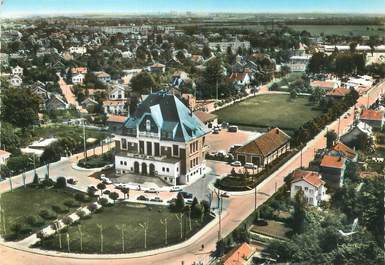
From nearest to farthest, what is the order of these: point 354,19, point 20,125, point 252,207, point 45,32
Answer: point 252,207 → point 354,19 → point 20,125 → point 45,32

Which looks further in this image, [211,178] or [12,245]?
[211,178]

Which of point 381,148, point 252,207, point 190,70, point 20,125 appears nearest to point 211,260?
point 252,207

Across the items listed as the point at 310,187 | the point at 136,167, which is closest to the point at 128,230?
the point at 136,167

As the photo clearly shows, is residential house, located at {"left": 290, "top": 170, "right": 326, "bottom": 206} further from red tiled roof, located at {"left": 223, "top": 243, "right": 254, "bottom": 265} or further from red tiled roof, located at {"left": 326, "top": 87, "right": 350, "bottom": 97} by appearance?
red tiled roof, located at {"left": 326, "top": 87, "right": 350, "bottom": 97}

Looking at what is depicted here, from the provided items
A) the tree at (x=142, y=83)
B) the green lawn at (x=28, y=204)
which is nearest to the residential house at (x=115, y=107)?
the tree at (x=142, y=83)

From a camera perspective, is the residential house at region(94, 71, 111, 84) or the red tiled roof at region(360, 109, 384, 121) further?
the residential house at region(94, 71, 111, 84)

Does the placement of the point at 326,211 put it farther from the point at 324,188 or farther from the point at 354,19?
the point at 354,19

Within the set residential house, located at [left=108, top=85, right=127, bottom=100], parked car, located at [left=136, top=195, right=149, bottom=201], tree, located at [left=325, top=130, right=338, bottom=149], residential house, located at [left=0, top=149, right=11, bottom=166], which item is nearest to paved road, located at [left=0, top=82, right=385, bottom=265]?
parked car, located at [left=136, top=195, right=149, bottom=201]
